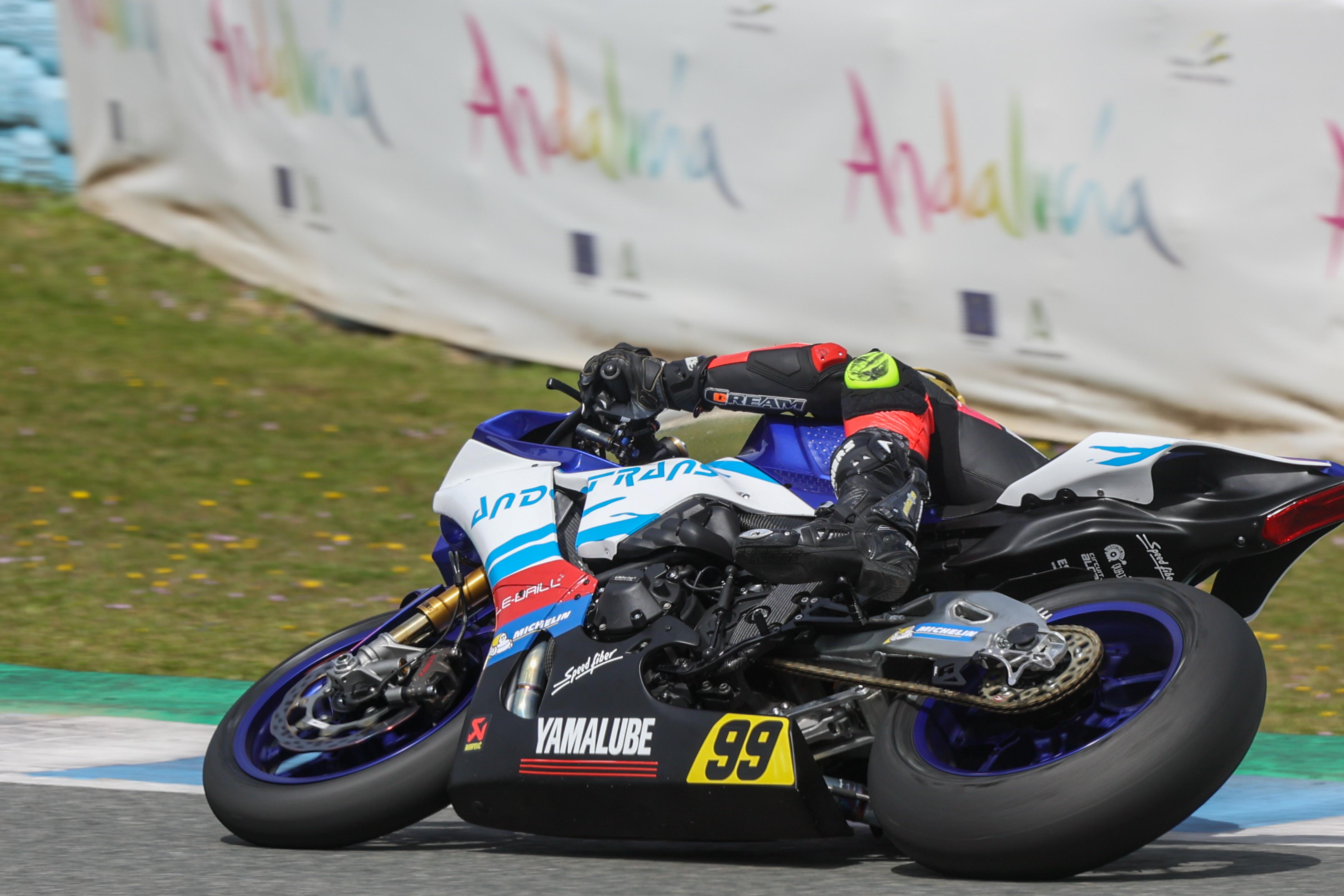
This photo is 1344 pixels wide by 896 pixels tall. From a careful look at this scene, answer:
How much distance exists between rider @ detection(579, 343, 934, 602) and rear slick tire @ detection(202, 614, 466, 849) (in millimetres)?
874

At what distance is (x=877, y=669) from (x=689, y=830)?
0.51m

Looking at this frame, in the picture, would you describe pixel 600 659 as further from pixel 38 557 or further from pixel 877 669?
pixel 38 557

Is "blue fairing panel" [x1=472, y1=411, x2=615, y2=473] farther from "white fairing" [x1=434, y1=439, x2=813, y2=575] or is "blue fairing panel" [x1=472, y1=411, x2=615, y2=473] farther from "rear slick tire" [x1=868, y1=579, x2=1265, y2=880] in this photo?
"rear slick tire" [x1=868, y1=579, x2=1265, y2=880]

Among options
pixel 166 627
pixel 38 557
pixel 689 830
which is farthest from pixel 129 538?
pixel 689 830

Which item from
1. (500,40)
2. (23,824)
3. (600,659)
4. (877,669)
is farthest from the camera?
(500,40)

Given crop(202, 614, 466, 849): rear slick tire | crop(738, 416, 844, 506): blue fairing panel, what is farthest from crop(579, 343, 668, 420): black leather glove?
crop(202, 614, 466, 849): rear slick tire

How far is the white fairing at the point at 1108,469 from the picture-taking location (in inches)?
136

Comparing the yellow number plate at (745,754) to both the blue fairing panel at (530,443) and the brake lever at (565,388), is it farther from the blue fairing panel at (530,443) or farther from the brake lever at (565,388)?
the brake lever at (565,388)

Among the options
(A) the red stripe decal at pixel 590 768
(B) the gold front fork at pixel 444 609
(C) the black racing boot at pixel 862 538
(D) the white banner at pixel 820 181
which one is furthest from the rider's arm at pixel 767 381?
(D) the white banner at pixel 820 181

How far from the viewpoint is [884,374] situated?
12.2 ft

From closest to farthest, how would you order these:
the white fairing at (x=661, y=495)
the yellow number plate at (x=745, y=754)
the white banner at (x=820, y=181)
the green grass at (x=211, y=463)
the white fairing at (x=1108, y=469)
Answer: the yellow number plate at (x=745, y=754)
the white fairing at (x=1108, y=469)
the white fairing at (x=661, y=495)
the green grass at (x=211, y=463)
the white banner at (x=820, y=181)

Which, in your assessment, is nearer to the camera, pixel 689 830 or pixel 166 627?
pixel 689 830

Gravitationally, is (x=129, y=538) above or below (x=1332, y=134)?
below

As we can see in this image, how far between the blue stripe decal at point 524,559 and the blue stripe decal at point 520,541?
0.01 metres
